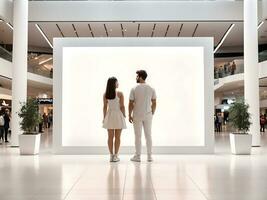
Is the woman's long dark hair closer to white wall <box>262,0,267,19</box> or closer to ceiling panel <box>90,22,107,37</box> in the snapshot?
white wall <box>262,0,267,19</box>

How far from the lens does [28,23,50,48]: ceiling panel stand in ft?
73.0

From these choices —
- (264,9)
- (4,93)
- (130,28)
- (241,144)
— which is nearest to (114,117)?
(241,144)

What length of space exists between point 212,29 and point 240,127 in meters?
13.1

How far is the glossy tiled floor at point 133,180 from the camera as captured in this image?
4.70 metres

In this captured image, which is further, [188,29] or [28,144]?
[188,29]

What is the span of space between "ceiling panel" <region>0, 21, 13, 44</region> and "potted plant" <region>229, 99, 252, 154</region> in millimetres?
15046

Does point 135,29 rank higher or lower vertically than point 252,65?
higher

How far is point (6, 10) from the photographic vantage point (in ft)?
54.2

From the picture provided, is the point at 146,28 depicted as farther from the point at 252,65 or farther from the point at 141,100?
the point at 141,100

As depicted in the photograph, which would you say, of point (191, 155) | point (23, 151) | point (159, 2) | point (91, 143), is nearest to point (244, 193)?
point (191, 155)

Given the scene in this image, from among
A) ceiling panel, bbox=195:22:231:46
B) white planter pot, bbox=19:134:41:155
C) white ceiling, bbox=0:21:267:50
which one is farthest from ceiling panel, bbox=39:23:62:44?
white planter pot, bbox=19:134:41:155

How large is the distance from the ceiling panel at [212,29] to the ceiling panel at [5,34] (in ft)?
35.8

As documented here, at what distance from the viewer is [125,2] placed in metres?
18.1

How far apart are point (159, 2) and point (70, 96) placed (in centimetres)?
932
